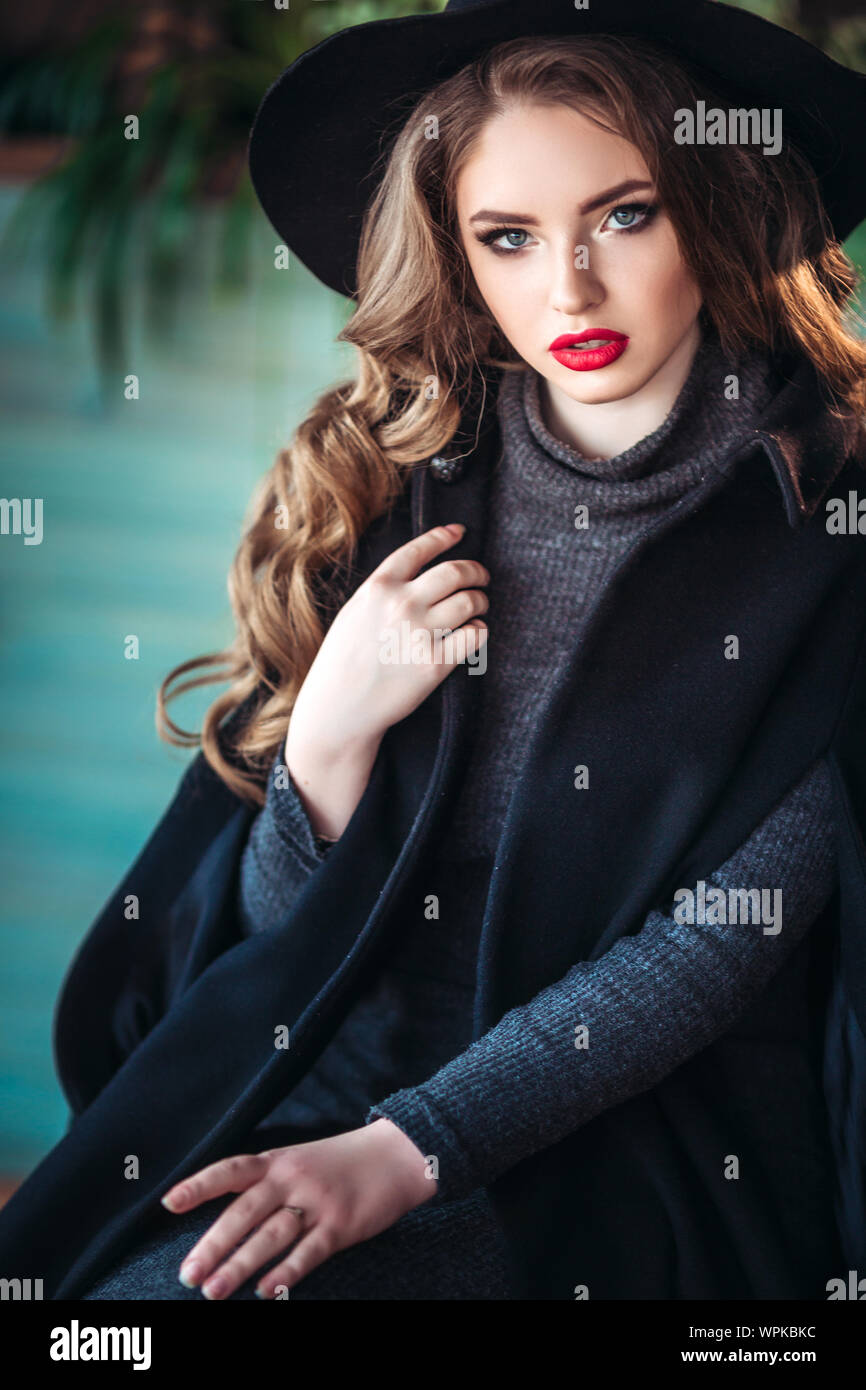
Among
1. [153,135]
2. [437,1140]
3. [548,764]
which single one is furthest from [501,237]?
[153,135]

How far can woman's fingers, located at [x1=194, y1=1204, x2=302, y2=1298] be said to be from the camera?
2.67 feet

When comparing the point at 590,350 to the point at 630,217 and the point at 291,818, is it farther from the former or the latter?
the point at 291,818

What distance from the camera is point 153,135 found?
1.61 meters

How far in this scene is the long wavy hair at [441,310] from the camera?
92cm

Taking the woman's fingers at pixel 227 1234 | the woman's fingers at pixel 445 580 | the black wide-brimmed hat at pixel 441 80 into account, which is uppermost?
the black wide-brimmed hat at pixel 441 80

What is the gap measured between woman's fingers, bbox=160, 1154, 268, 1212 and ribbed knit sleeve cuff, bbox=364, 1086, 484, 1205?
10cm

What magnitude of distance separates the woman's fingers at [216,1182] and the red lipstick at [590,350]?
24.1 inches

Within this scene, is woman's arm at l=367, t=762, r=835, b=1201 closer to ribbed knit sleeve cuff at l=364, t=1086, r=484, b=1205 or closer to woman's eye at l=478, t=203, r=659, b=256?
ribbed knit sleeve cuff at l=364, t=1086, r=484, b=1205

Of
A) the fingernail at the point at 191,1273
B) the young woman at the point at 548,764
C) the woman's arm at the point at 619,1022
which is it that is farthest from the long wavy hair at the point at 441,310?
the fingernail at the point at 191,1273

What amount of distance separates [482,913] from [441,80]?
67 cm

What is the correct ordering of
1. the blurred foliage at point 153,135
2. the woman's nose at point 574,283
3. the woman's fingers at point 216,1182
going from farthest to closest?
the blurred foliage at point 153,135 → the woman's nose at point 574,283 → the woman's fingers at point 216,1182

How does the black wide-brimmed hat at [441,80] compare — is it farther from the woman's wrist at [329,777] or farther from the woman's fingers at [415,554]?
the woman's wrist at [329,777]

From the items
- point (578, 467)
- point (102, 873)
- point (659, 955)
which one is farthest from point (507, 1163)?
point (102, 873)

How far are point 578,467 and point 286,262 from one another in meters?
0.77
